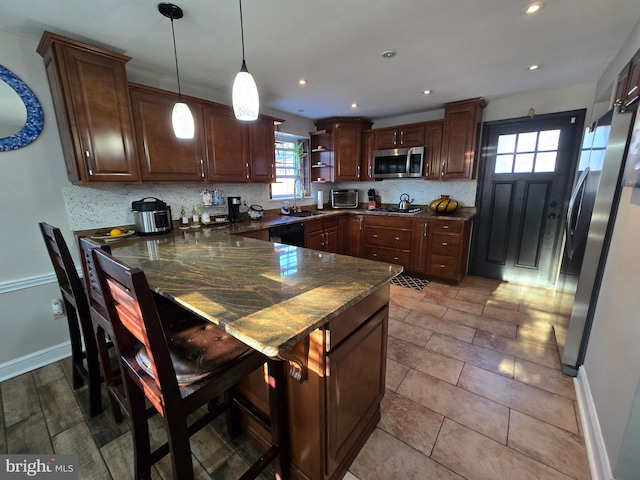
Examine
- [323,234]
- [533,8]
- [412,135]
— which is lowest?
[323,234]

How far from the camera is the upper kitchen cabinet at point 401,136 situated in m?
3.69

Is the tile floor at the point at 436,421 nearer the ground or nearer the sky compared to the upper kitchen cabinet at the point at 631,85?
nearer the ground

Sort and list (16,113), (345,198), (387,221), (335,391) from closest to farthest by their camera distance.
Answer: (335,391)
(16,113)
(387,221)
(345,198)

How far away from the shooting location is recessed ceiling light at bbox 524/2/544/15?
1.54m

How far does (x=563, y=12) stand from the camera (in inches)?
63.9

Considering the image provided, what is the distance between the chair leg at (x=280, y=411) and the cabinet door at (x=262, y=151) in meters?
2.42

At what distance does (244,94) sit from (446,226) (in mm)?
2928

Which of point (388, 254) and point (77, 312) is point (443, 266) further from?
point (77, 312)

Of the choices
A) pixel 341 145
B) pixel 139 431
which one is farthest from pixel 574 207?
pixel 139 431

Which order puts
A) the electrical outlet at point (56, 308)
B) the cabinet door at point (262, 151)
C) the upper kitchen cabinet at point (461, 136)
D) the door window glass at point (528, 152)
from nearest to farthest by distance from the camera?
the electrical outlet at point (56, 308) < the cabinet door at point (262, 151) < the door window glass at point (528, 152) < the upper kitchen cabinet at point (461, 136)

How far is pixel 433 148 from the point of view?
361 cm

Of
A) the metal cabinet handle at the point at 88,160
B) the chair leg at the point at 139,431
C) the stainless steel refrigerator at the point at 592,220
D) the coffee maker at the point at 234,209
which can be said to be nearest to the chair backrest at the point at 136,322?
the chair leg at the point at 139,431

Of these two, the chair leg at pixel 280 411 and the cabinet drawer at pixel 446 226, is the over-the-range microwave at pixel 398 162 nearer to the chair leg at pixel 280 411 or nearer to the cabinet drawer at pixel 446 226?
the cabinet drawer at pixel 446 226

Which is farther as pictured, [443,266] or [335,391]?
[443,266]
